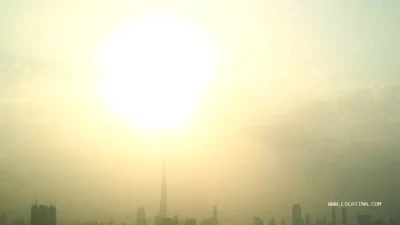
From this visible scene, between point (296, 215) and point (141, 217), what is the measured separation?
5.23 feet

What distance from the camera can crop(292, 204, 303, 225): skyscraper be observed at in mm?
5316

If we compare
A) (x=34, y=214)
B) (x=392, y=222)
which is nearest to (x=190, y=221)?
(x=34, y=214)

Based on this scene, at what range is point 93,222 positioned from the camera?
5133 mm

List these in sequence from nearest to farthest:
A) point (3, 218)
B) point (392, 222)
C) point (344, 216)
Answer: point (3, 218), point (392, 222), point (344, 216)

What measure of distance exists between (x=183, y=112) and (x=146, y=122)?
0.39 m

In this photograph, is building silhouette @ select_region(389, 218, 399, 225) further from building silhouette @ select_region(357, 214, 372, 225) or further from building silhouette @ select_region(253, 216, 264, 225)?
building silhouette @ select_region(253, 216, 264, 225)

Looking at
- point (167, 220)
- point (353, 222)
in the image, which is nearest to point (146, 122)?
point (167, 220)

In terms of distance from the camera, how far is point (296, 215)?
5.33 m

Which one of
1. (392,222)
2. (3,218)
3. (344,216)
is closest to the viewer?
(3,218)

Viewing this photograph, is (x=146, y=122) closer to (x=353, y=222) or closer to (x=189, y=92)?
(x=189, y=92)

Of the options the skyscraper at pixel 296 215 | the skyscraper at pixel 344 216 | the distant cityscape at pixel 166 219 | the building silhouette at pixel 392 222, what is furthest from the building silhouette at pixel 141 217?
the building silhouette at pixel 392 222

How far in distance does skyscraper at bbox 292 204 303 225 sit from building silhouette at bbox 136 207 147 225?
5.00 ft

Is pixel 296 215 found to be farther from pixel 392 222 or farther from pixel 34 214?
pixel 34 214

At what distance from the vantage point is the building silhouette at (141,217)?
17.1 feet
